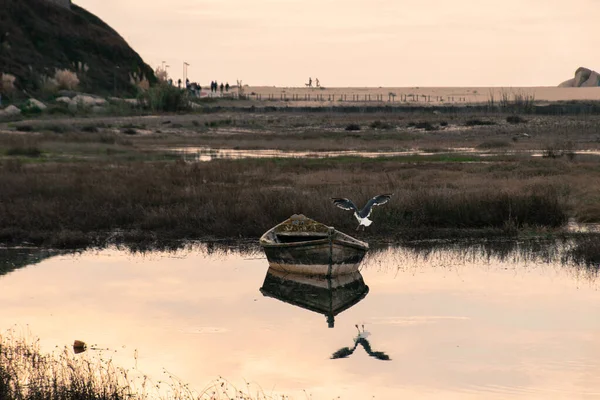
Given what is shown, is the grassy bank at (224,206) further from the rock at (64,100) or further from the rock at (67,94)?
the rock at (67,94)

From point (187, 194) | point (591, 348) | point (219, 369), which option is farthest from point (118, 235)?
point (591, 348)

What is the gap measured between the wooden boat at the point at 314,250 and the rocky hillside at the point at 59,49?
66.5 metres

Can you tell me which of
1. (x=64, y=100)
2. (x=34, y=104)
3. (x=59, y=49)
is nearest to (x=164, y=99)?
(x=64, y=100)

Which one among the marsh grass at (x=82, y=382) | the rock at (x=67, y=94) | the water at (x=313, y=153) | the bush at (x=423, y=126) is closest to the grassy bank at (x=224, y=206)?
the marsh grass at (x=82, y=382)

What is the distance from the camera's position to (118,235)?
1043 inches

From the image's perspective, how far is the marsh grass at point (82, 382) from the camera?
1242 centimetres

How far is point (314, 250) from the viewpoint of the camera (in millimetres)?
20609

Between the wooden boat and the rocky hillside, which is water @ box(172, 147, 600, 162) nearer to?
the wooden boat

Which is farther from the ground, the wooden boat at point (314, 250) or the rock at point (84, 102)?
the rock at point (84, 102)

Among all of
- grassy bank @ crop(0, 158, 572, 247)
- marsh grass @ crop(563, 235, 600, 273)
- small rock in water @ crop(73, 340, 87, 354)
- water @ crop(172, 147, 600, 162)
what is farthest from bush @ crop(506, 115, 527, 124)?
small rock in water @ crop(73, 340, 87, 354)

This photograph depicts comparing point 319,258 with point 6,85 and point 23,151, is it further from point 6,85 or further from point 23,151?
point 6,85

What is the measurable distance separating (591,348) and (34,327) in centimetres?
944

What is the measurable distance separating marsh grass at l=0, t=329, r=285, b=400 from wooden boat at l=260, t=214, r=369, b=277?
6.37 m

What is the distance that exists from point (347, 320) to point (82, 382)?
6.71 metres
